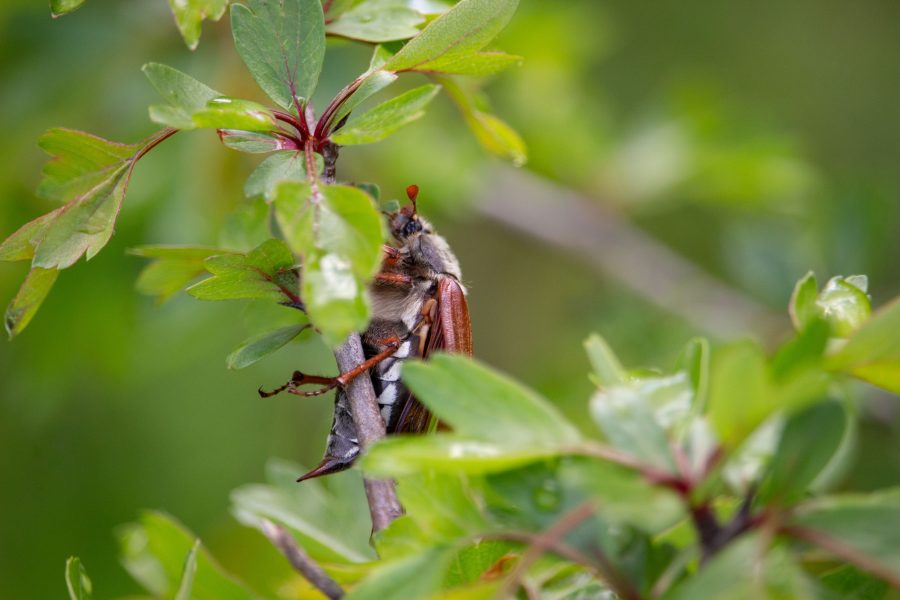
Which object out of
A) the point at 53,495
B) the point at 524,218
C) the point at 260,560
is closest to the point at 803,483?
the point at 260,560

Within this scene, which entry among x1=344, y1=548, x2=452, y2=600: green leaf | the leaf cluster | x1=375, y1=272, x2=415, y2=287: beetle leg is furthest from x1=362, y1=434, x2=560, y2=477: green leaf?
x1=375, y1=272, x2=415, y2=287: beetle leg

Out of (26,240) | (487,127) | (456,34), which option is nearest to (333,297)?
(456,34)

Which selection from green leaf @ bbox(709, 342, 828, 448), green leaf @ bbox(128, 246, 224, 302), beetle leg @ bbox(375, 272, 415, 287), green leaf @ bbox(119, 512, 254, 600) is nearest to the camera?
green leaf @ bbox(709, 342, 828, 448)

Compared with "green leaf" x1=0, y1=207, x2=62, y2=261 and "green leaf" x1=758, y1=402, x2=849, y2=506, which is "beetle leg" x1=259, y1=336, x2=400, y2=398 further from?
"green leaf" x1=758, y1=402, x2=849, y2=506

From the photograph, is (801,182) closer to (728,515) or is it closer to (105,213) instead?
(728,515)

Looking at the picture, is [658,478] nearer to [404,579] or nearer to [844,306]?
[404,579]
